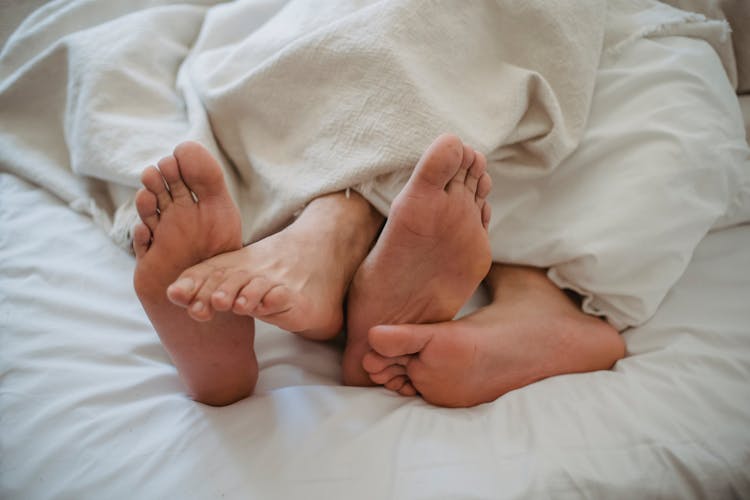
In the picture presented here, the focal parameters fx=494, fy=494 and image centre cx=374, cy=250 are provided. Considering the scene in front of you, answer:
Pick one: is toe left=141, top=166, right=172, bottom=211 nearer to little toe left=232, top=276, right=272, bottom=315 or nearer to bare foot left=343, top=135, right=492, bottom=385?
little toe left=232, top=276, right=272, bottom=315

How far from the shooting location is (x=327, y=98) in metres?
0.66

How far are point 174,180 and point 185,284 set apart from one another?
109mm

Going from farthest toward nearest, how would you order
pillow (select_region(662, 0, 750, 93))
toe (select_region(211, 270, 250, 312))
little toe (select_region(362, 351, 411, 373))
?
pillow (select_region(662, 0, 750, 93)) → little toe (select_region(362, 351, 411, 373)) → toe (select_region(211, 270, 250, 312))

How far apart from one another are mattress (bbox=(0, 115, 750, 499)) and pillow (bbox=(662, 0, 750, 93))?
431mm

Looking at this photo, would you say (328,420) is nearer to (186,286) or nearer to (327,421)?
(327,421)

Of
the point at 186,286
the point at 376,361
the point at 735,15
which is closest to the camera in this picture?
the point at 186,286

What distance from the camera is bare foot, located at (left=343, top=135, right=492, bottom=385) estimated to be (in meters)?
0.51

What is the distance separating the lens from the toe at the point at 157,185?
489 millimetres

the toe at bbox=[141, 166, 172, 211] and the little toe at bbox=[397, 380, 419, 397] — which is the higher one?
the toe at bbox=[141, 166, 172, 211]

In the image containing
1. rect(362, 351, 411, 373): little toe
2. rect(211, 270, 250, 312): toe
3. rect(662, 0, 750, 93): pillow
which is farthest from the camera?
rect(662, 0, 750, 93): pillow

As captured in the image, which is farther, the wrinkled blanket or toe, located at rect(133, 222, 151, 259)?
the wrinkled blanket

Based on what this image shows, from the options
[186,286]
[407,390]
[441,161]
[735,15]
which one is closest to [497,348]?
[407,390]

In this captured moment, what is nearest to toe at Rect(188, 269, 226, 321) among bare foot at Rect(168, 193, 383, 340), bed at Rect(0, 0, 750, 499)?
bare foot at Rect(168, 193, 383, 340)

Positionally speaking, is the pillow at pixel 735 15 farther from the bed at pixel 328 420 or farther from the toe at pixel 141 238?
the toe at pixel 141 238
